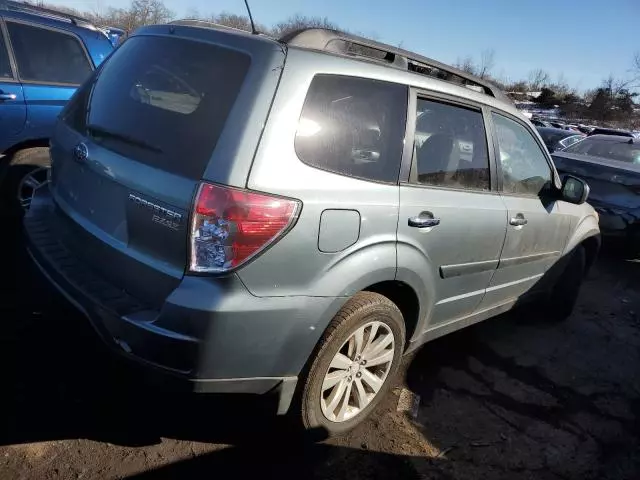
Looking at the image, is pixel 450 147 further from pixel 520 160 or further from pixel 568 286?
pixel 568 286

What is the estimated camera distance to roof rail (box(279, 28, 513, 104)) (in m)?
2.24

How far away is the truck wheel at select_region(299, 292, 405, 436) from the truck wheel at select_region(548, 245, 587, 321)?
2.41 meters

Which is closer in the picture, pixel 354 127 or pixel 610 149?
pixel 354 127

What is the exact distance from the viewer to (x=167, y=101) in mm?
2266

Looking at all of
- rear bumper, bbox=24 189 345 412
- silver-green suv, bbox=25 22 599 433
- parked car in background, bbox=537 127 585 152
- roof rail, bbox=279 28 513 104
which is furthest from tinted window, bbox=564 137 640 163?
rear bumper, bbox=24 189 345 412

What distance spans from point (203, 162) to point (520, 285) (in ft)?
8.83

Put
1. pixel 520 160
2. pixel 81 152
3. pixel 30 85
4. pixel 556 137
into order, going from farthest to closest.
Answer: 1. pixel 556 137
2. pixel 30 85
3. pixel 520 160
4. pixel 81 152

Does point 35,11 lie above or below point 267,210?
above

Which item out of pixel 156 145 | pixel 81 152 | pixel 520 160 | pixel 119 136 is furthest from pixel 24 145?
pixel 520 160

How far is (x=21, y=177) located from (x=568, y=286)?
4828 millimetres

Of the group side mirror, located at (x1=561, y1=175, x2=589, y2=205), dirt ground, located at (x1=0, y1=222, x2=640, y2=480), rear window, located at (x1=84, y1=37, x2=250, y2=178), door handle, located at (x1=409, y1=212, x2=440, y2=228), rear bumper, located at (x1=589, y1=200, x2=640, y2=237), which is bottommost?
dirt ground, located at (x1=0, y1=222, x2=640, y2=480)

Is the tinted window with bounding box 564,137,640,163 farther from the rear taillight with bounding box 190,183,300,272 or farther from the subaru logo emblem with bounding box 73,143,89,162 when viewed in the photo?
the subaru logo emblem with bounding box 73,143,89,162

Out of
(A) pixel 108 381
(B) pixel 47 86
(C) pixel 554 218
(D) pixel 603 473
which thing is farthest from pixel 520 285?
(B) pixel 47 86

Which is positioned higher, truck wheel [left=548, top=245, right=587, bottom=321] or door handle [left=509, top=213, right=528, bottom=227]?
door handle [left=509, top=213, right=528, bottom=227]
